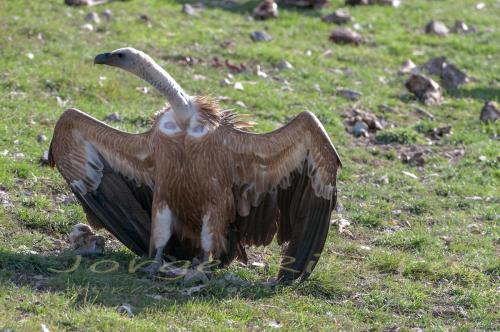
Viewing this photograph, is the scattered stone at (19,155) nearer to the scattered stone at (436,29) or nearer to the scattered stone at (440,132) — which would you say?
the scattered stone at (440,132)

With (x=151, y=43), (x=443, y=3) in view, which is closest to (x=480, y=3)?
(x=443, y=3)

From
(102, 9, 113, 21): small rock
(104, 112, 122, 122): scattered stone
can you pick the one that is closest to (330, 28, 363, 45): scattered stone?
(102, 9, 113, 21): small rock

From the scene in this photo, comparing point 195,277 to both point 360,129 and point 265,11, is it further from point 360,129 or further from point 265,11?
point 265,11

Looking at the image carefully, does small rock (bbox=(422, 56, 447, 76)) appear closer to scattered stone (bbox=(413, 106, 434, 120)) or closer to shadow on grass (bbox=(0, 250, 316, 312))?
scattered stone (bbox=(413, 106, 434, 120))

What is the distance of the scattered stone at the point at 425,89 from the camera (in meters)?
13.1

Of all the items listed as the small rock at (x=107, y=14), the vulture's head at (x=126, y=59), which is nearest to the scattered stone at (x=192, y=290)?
the vulture's head at (x=126, y=59)

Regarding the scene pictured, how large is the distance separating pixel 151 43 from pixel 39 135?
12.2 feet

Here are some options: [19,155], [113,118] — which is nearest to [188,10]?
[113,118]

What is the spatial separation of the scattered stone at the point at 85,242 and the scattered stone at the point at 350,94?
5305 mm

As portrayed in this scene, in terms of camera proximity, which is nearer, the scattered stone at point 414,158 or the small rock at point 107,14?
the scattered stone at point 414,158

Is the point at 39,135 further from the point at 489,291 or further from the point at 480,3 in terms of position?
the point at 480,3

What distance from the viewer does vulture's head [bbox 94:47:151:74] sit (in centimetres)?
816

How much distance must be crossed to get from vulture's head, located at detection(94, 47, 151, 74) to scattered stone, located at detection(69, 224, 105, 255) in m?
1.30

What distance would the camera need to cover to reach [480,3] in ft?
58.6
